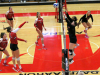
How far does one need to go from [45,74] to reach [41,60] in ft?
3.52

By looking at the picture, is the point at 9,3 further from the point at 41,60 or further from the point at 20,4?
the point at 41,60

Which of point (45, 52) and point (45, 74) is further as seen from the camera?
point (45, 52)

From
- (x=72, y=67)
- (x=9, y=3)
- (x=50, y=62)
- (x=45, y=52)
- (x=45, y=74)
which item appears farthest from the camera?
(x=9, y=3)

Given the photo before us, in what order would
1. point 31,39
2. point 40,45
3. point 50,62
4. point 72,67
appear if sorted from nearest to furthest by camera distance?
point 72,67, point 50,62, point 40,45, point 31,39

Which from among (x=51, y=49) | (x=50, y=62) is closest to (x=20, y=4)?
(x=51, y=49)

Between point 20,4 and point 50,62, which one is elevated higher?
point 20,4

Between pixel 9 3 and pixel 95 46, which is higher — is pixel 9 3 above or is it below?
above

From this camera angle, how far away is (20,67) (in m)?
6.17

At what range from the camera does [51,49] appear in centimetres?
787

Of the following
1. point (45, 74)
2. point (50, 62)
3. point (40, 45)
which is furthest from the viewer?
point (40, 45)

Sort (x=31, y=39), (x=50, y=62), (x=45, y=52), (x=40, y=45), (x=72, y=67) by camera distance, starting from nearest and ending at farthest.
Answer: (x=72, y=67), (x=50, y=62), (x=45, y=52), (x=40, y=45), (x=31, y=39)

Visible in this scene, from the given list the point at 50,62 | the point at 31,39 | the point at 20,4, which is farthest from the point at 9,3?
the point at 50,62

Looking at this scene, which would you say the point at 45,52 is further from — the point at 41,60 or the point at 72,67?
the point at 72,67

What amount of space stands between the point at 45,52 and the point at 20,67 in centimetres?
176
